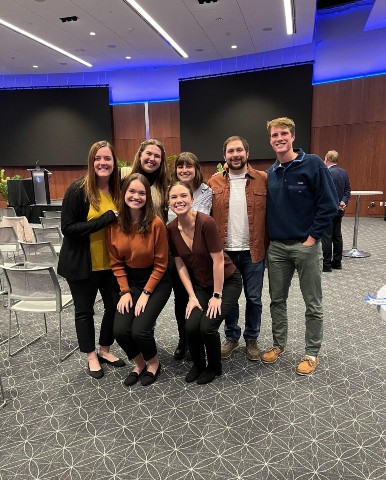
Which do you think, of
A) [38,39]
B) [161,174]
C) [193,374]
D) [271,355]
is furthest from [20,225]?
[38,39]

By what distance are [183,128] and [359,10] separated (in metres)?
5.80

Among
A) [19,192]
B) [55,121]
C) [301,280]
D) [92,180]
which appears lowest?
[301,280]

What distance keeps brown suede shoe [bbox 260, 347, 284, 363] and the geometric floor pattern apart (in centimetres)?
6

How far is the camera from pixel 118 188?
8.43 feet

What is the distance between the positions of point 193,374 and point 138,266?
34.7 inches

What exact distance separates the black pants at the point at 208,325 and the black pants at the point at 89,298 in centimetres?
60

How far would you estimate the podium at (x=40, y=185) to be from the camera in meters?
8.23

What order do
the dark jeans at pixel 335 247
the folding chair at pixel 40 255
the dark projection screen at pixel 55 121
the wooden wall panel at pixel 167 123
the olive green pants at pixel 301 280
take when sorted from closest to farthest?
the olive green pants at pixel 301 280, the folding chair at pixel 40 255, the dark jeans at pixel 335 247, the dark projection screen at pixel 55 121, the wooden wall panel at pixel 167 123

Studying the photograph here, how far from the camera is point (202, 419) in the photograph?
2234mm

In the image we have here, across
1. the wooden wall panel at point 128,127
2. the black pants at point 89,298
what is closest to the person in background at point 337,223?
the black pants at point 89,298

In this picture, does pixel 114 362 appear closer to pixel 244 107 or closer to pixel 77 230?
pixel 77 230

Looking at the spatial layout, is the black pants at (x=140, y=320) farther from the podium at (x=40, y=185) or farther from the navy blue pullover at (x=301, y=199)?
the podium at (x=40, y=185)

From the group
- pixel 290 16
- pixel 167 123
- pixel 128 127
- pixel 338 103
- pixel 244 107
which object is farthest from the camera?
pixel 128 127

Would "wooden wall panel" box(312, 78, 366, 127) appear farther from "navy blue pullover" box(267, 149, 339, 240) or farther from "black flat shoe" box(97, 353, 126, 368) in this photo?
"black flat shoe" box(97, 353, 126, 368)
